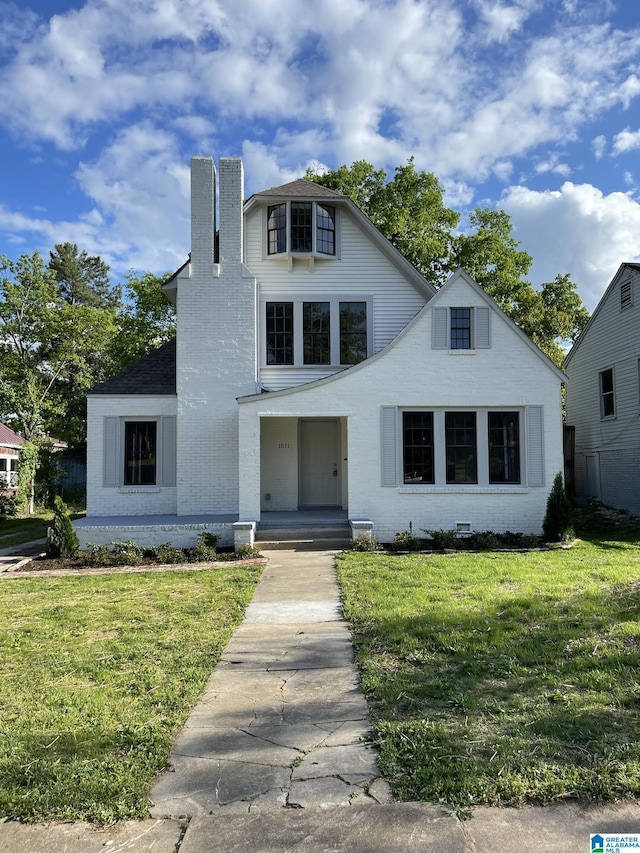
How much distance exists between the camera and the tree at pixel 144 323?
26.8m

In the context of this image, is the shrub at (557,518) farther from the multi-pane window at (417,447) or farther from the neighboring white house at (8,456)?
the neighboring white house at (8,456)

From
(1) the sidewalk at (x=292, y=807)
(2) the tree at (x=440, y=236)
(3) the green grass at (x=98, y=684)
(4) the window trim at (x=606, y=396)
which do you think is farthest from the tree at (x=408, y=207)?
(1) the sidewalk at (x=292, y=807)

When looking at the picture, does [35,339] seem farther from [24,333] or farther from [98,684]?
[98,684]

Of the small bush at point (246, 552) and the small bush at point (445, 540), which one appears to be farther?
the small bush at point (445, 540)

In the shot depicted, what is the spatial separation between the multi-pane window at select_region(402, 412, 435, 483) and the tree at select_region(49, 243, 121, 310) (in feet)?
134

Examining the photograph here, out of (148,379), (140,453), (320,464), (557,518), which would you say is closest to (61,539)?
(140,453)

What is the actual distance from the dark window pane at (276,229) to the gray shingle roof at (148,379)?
3.95m

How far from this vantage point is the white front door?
1529cm

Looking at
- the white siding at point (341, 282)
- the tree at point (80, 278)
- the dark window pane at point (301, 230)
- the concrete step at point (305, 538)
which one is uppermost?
the tree at point (80, 278)

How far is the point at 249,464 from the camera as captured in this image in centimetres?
1262

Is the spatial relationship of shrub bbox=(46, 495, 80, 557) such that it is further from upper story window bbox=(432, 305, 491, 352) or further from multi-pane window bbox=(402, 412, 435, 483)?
upper story window bbox=(432, 305, 491, 352)

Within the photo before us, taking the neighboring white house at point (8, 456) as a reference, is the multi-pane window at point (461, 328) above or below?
above

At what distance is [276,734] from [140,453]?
11.4 m

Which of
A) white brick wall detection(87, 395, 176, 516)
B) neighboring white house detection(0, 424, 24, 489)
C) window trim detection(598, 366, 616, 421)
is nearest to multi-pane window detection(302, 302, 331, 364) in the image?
white brick wall detection(87, 395, 176, 516)
